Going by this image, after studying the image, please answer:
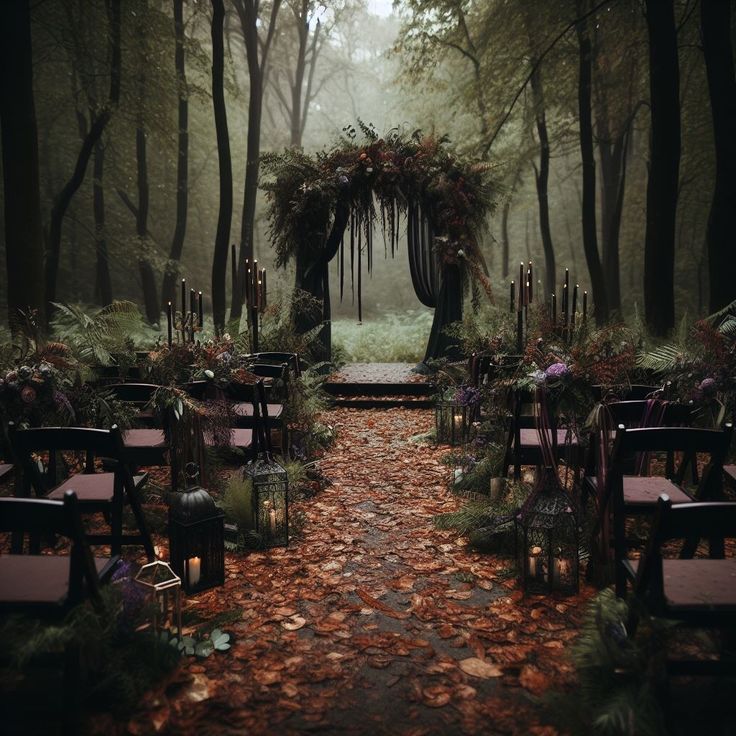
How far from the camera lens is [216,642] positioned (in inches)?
112

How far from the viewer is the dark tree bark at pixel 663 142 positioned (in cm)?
816

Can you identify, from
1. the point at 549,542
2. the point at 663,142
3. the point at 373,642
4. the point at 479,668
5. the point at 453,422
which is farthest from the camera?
the point at 663,142

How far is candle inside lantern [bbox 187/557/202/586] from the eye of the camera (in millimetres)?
3371

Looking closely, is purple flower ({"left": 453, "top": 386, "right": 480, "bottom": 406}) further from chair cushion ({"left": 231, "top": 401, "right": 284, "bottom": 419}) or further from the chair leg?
the chair leg

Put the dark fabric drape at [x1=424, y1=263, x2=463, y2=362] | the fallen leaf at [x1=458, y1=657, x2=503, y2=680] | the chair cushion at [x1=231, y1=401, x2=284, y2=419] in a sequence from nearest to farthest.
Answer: the fallen leaf at [x1=458, y1=657, x2=503, y2=680]
the chair cushion at [x1=231, y1=401, x2=284, y2=419]
the dark fabric drape at [x1=424, y1=263, x2=463, y2=362]

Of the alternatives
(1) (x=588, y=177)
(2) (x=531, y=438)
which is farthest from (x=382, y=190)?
(2) (x=531, y=438)

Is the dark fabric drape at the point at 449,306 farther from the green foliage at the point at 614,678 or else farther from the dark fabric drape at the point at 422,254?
the green foliage at the point at 614,678

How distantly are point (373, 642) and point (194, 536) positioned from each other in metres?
1.18

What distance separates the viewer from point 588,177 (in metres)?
11.8

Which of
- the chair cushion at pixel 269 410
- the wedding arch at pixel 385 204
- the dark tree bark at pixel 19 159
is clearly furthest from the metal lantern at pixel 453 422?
the dark tree bark at pixel 19 159

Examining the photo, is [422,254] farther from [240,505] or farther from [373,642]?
[373,642]

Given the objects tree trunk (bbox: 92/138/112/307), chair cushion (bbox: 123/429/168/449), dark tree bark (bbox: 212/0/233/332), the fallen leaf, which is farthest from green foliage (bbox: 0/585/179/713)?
tree trunk (bbox: 92/138/112/307)

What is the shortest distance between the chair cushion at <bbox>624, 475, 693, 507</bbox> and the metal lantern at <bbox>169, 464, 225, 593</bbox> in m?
2.31

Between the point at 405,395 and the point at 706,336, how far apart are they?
6.45 metres
